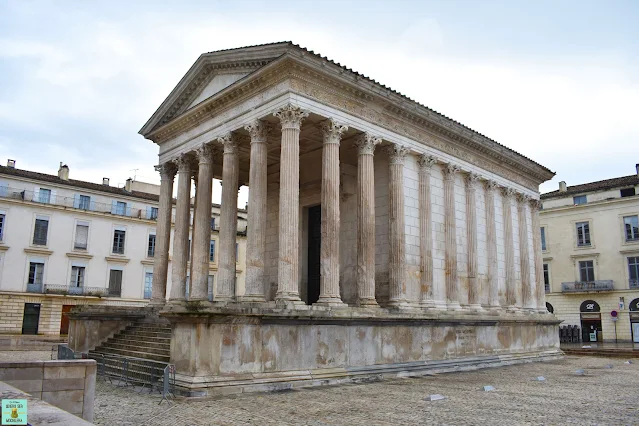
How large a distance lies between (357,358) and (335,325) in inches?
51.9

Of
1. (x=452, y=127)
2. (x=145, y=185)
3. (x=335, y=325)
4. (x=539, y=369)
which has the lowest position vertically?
(x=539, y=369)

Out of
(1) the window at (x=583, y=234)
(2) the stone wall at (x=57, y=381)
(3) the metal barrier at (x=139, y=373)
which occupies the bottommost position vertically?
(3) the metal barrier at (x=139, y=373)

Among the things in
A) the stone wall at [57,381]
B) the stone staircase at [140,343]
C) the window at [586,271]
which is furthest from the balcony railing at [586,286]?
the stone wall at [57,381]

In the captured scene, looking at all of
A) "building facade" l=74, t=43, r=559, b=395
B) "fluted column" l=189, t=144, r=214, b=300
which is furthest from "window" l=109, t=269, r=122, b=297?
"fluted column" l=189, t=144, r=214, b=300

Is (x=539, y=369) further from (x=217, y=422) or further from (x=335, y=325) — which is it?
(x=217, y=422)

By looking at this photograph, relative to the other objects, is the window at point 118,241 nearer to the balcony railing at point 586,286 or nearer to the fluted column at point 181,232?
the fluted column at point 181,232

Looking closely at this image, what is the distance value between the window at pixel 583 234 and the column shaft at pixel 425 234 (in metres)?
28.5

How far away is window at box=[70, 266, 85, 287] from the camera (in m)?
39.8

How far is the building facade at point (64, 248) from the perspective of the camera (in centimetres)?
3744

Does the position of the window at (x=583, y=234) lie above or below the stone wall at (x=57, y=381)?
above

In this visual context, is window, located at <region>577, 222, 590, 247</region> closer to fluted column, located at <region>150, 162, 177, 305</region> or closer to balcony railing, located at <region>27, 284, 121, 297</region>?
fluted column, located at <region>150, 162, 177, 305</region>

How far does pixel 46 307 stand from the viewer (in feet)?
127

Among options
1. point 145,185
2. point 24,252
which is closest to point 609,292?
point 145,185

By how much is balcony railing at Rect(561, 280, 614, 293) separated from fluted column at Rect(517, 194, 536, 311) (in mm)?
19315
